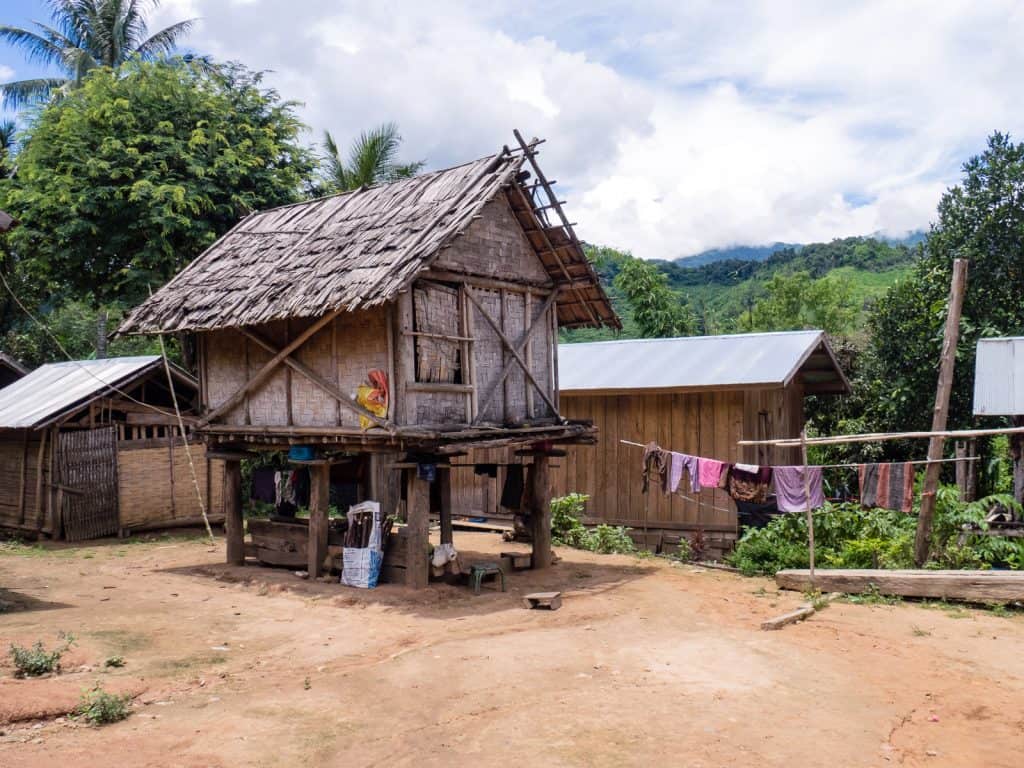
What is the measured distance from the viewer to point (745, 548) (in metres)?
14.8

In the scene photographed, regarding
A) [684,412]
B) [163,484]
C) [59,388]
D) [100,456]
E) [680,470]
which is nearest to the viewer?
[680,470]

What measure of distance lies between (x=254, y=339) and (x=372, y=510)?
2948mm

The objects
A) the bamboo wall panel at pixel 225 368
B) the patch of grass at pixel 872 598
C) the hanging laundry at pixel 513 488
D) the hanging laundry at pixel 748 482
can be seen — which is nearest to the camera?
the patch of grass at pixel 872 598

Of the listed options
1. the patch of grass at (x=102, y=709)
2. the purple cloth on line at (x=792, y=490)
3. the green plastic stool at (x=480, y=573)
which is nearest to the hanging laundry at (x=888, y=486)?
the purple cloth on line at (x=792, y=490)

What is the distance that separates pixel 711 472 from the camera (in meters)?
14.0

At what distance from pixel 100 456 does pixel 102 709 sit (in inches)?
482

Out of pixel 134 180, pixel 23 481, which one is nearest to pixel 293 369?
pixel 23 481

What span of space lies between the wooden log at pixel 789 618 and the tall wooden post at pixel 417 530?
4403 mm

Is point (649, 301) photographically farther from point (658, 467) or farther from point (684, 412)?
point (658, 467)

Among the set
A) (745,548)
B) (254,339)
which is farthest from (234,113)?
(745,548)

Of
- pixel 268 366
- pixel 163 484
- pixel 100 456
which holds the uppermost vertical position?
pixel 268 366

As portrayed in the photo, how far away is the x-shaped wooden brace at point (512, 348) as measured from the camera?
12.7m

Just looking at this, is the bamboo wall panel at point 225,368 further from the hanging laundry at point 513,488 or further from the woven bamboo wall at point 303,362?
the hanging laundry at point 513,488

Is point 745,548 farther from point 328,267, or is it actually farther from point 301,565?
point 328,267
